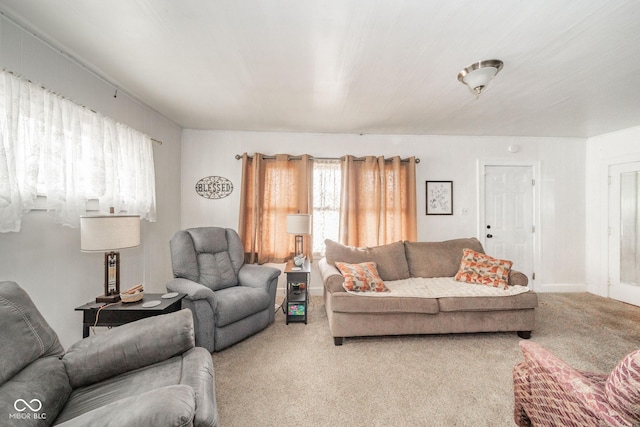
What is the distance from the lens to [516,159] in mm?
4047

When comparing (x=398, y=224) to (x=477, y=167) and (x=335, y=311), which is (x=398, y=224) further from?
(x=335, y=311)

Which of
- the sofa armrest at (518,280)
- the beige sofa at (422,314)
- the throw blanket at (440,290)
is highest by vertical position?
the sofa armrest at (518,280)

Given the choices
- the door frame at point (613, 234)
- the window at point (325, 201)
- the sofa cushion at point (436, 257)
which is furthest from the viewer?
the window at point (325, 201)

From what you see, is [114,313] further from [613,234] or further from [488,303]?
[613,234]

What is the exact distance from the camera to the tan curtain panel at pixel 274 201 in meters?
3.77

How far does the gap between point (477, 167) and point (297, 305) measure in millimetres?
3407

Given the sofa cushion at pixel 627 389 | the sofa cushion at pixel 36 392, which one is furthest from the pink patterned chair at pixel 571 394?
the sofa cushion at pixel 36 392

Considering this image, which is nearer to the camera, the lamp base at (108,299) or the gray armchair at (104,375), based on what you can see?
the gray armchair at (104,375)

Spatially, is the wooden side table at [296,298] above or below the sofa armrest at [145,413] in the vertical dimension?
below

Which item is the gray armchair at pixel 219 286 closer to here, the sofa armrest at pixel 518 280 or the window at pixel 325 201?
the window at pixel 325 201

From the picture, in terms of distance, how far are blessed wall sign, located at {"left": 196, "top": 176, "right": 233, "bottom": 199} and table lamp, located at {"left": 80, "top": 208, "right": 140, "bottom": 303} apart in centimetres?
187

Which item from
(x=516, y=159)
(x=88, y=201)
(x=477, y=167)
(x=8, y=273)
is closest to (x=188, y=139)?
(x=88, y=201)

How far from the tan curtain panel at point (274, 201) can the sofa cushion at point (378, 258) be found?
A: 0.79m

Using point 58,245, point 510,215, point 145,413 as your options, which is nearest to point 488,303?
point 510,215
